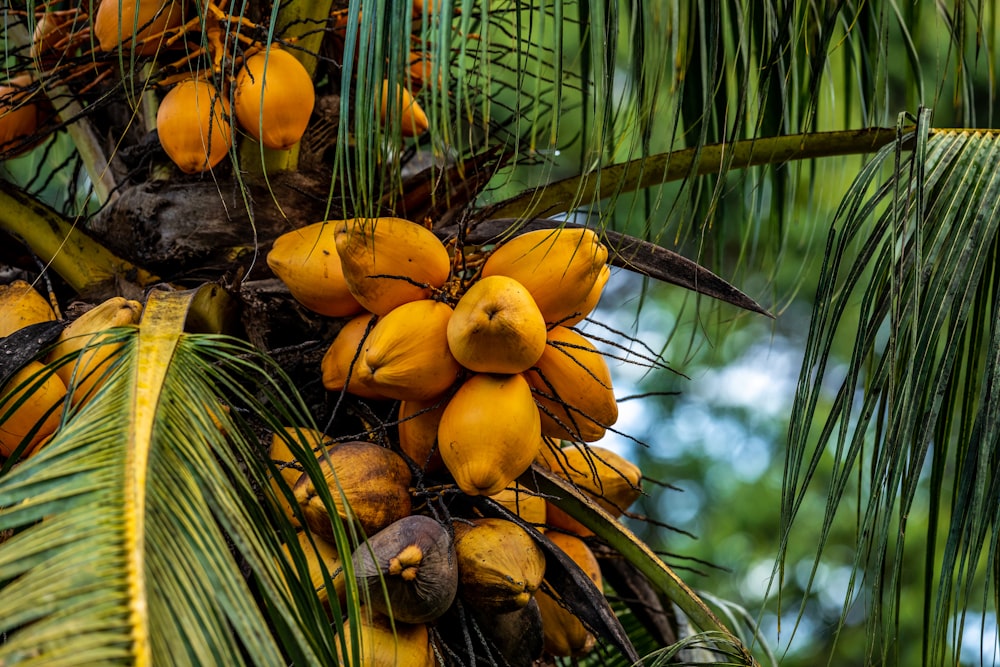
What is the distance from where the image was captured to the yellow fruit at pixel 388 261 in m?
1.12

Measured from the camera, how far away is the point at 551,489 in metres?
1.22

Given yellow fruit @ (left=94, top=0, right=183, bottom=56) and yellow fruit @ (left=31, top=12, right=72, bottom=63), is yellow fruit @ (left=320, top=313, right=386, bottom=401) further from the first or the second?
yellow fruit @ (left=31, top=12, right=72, bottom=63)

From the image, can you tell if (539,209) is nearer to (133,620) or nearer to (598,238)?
(598,238)

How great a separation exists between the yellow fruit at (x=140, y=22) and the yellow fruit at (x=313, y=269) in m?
0.30

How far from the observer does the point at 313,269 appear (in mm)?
1190

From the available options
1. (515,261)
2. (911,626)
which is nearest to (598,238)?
(515,261)

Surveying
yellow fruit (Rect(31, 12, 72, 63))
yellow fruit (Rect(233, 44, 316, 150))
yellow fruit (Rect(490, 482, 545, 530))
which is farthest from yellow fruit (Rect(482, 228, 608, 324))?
yellow fruit (Rect(31, 12, 72, 63))

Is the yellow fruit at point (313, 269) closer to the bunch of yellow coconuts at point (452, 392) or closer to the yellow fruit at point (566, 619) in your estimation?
the bunch of yellow coconuts at point (452, 392)

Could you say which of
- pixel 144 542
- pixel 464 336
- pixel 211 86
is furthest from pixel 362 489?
pixel 211 86

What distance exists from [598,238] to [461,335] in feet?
0.72

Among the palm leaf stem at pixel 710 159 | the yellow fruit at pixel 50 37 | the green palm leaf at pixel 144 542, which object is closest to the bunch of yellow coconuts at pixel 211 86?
the yellow fruit at pixel 50 37

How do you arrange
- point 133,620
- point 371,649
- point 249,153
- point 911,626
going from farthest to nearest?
point 911,626 → point 249,153 → point 371,649 → point 133,620

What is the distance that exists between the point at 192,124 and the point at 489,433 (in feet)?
1.85

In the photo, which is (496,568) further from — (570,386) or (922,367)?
(922,367)
